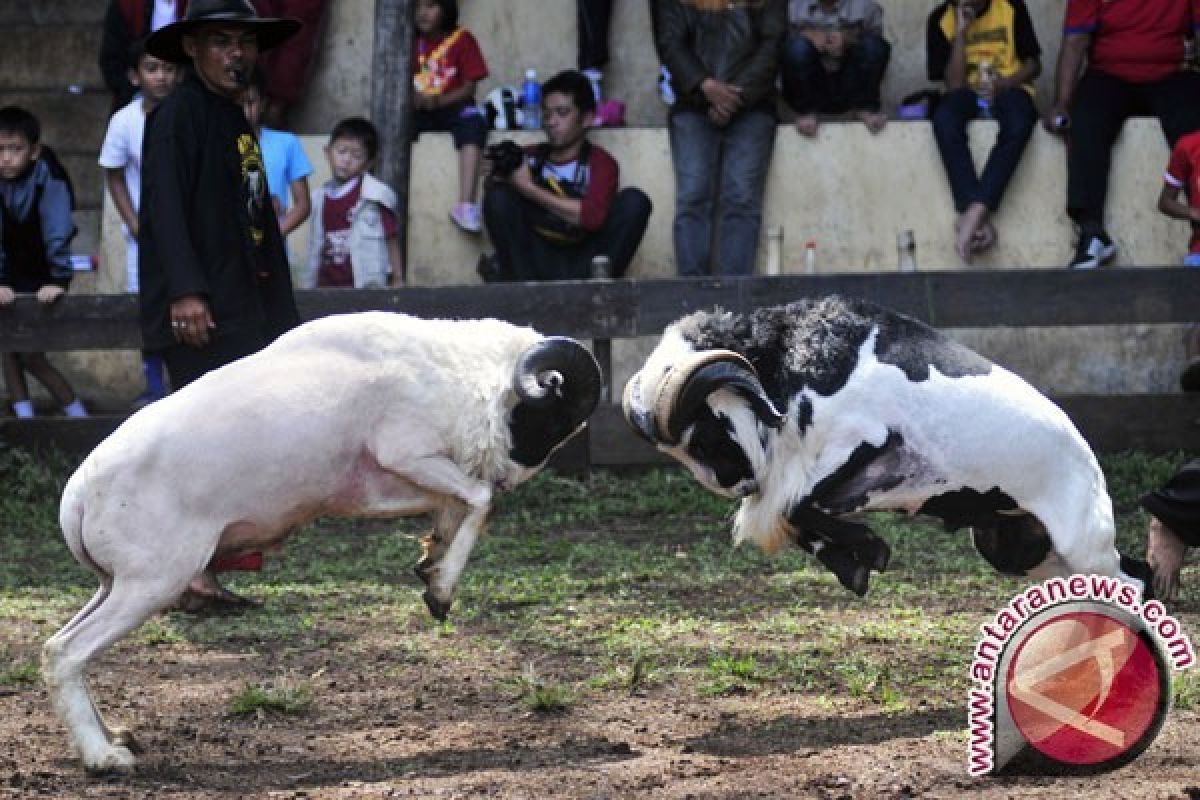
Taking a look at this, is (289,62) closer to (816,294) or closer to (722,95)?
(722,95)

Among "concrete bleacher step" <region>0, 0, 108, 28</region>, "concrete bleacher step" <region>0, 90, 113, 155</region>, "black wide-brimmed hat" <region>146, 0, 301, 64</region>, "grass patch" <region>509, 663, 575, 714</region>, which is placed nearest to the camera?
"grass patch" <region>509, 663, 575, 714</region>

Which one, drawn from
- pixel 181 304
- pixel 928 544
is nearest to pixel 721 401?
pixel 181 304

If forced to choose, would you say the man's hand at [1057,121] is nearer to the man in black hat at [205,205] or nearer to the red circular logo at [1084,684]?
the man in black hat at [205,205]

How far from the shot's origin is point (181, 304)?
7242 millimetres

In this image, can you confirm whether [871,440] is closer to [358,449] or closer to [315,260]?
[358,449]

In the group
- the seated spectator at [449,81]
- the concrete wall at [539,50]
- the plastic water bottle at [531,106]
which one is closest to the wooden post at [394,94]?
the seated spectator at [449,81]

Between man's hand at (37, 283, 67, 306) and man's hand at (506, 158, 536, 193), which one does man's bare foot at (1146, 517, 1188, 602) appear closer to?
man's hand at (506, 158, 536, 193)

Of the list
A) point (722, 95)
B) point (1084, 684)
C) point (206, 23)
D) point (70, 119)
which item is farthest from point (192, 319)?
point (70, 119)

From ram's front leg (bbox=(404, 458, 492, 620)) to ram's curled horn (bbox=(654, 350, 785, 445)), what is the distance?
608 millimetres

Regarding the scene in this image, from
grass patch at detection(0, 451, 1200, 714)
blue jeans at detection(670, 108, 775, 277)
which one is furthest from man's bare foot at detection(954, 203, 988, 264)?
grass patch at detection(0, 451, 1200, 714)

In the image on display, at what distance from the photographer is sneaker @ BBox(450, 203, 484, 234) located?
39.5 ft

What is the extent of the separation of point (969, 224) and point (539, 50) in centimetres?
330

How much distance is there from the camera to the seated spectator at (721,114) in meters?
11.7

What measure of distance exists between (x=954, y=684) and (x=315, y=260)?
20.0 ft
